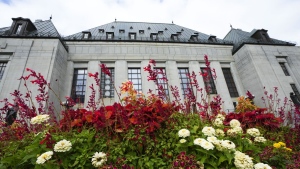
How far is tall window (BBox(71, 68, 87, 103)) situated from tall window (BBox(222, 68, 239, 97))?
54.9 ft

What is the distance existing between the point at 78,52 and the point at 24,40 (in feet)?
15.5

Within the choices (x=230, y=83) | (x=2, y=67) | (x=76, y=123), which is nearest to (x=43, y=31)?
(x=2, y=67)

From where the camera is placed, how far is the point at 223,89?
16.7 m

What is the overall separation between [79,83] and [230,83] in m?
17.7

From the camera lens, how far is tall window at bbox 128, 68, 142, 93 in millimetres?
16464

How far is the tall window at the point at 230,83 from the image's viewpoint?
685 inches

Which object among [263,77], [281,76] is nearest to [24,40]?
[263,77]

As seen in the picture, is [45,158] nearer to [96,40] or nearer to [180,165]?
[180,165]

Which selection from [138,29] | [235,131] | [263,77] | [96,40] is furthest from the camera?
[138,29]

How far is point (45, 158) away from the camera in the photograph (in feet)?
6.33

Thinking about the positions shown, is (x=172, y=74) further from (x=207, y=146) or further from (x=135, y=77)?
(x=207, y=146)

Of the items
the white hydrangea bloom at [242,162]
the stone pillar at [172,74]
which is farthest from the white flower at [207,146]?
the stone pillar at [172,74]

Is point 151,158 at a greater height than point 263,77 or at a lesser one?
lesser

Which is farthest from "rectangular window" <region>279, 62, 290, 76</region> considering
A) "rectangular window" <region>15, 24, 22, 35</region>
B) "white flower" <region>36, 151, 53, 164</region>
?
"rectangular window" <region>15, 24, 22, 35</region>
